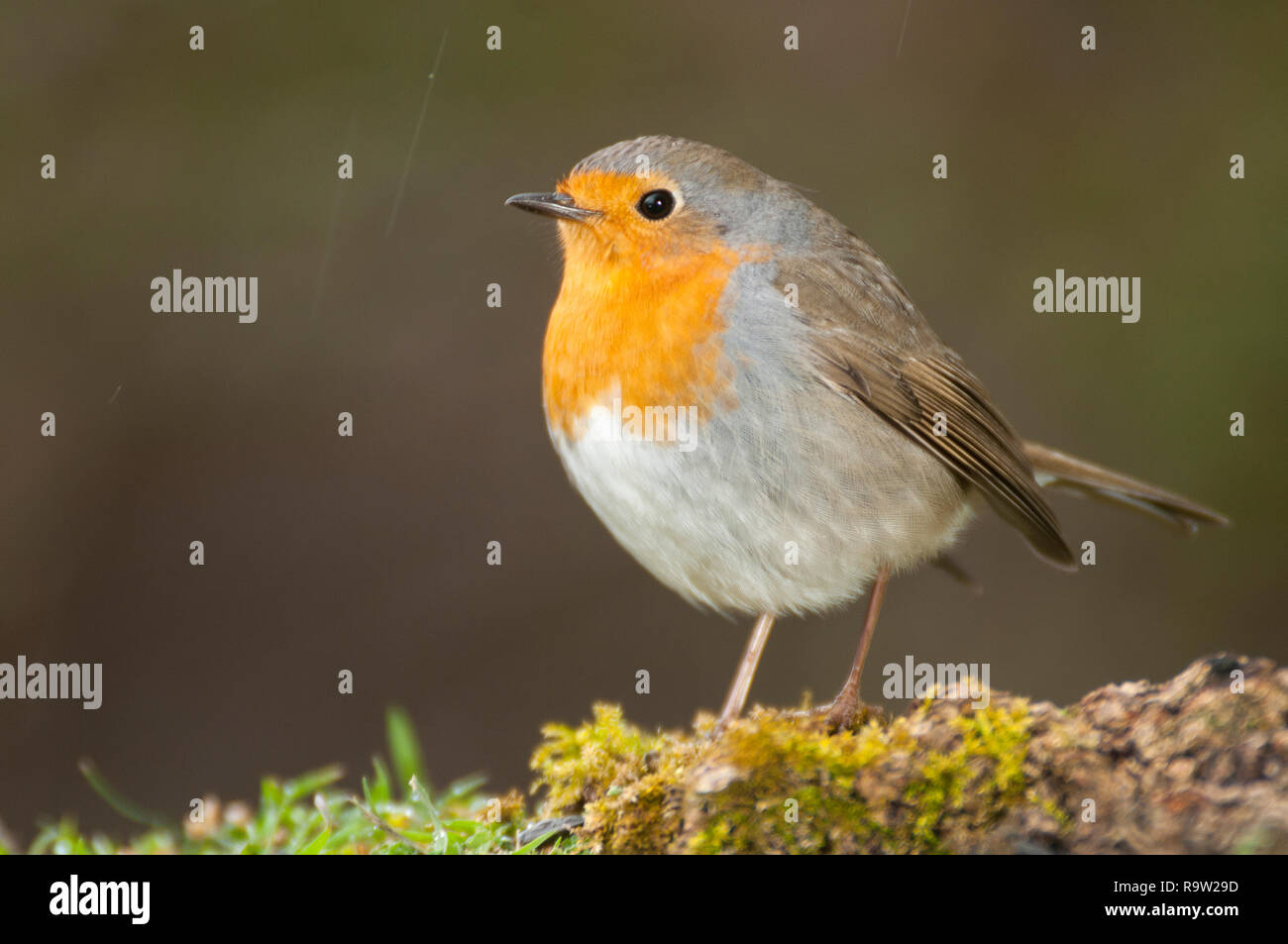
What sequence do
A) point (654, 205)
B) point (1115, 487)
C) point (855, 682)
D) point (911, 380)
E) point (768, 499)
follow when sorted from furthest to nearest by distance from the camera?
point (1115, 487), point (911, 380), point (654, 205), point (855, 682), point (768, 499)

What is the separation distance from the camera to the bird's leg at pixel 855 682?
3035 mm

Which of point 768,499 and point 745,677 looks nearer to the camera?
point 768,499

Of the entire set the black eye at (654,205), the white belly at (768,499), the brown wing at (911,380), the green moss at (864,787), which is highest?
the black eye at (654,205)

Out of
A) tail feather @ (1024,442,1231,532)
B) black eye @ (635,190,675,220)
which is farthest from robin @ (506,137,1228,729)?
tail feather @ (1024,442,1231,532)

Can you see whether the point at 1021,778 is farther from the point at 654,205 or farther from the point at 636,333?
the point at 654,205

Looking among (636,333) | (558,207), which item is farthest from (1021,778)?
(558,207)

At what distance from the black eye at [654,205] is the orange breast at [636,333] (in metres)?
0.12

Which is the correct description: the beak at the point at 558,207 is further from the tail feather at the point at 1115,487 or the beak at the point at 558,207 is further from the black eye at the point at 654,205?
the tail feather at the point at 1115,487

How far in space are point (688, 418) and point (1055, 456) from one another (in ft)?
5.04

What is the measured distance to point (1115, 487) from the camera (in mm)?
3959

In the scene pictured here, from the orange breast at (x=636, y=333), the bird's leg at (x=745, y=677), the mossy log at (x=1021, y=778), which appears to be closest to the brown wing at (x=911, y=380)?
the orange breast at (x=636, y=333)

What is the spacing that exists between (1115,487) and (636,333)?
171 cm

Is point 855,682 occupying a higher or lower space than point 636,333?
lower
